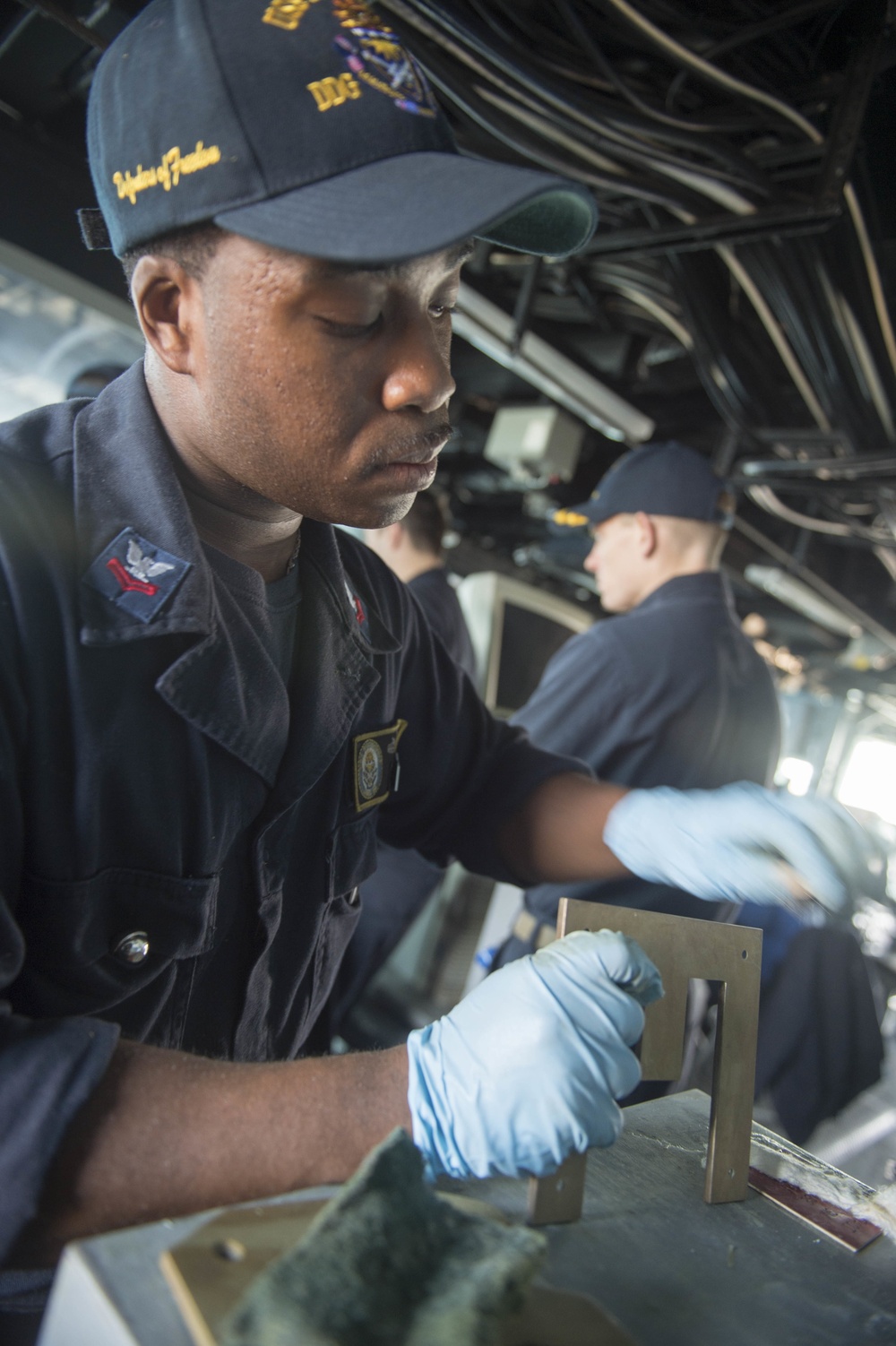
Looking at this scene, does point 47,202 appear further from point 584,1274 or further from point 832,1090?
point 832,1090

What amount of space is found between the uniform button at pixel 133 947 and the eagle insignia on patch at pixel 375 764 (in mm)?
343

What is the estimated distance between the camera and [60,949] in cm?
78

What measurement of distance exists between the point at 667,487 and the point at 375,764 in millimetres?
1414

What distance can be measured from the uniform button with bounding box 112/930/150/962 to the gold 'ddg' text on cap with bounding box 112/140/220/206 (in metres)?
0.73

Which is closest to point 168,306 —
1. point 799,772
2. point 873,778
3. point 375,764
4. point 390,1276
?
point 375,764

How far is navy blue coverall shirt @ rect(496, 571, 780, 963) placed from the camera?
188 cm

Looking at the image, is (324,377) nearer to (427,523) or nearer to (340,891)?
(340,891)

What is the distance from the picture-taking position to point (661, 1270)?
718mm

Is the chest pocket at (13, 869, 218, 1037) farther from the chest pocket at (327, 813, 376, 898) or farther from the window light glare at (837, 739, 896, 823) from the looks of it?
the window light glare at (837, 739, 896, 823)

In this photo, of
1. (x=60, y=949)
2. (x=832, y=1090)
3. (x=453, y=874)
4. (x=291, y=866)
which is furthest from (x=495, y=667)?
(x=60, y=949)

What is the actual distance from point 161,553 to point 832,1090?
117 inches

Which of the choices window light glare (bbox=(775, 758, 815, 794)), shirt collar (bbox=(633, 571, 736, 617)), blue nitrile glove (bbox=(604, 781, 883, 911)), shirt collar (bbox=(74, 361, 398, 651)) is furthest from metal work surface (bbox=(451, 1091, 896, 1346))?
window light glare (bbox=(775, 758, 815, 794))

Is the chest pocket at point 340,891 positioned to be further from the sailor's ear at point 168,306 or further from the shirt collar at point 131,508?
the sailor's ear at point 168,306

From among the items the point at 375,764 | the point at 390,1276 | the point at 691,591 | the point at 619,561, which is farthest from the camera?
the point at 619,561
